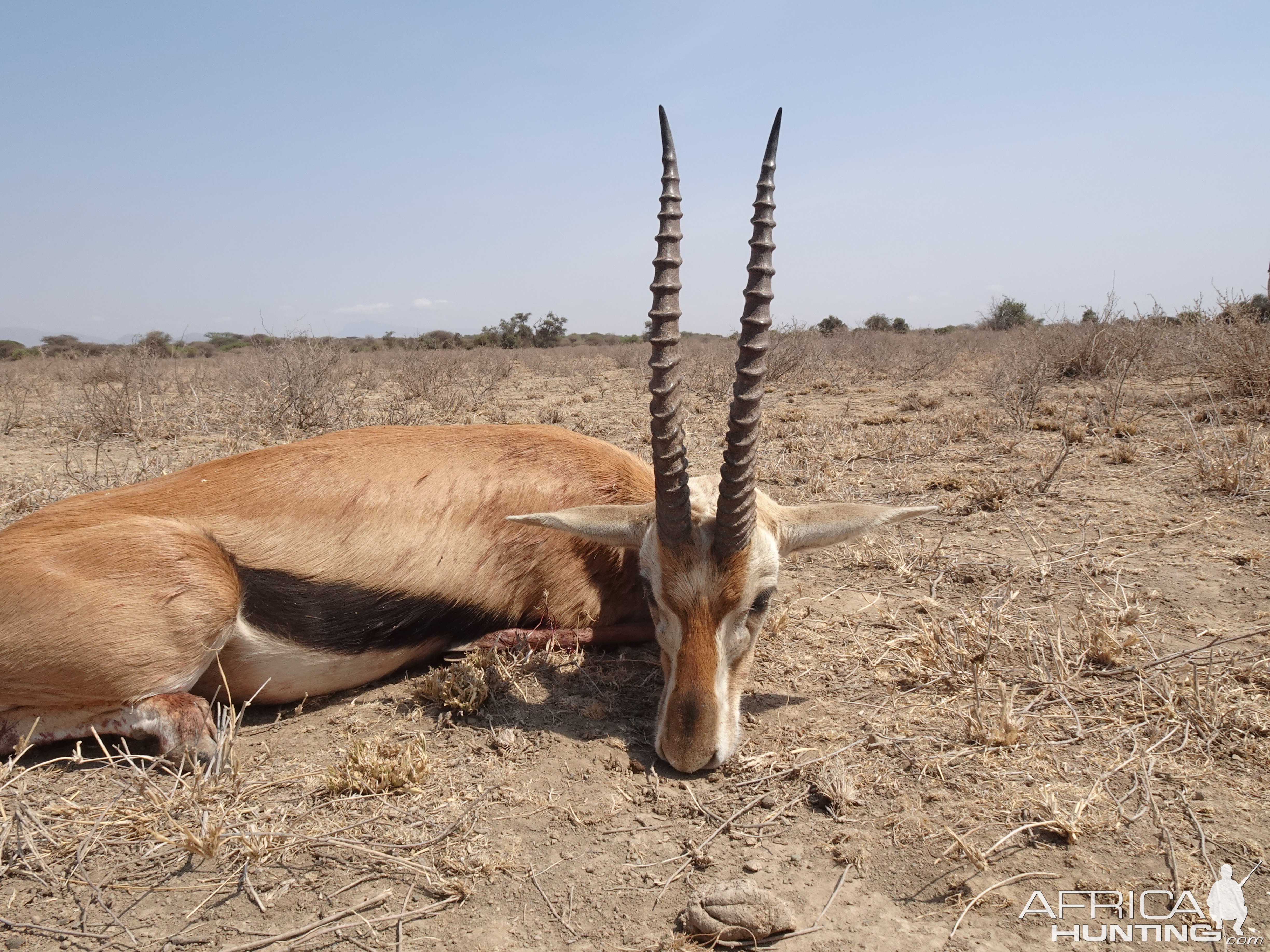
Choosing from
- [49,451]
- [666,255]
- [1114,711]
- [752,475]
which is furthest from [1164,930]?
[49,451]

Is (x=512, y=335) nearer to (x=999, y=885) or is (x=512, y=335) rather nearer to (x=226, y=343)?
(x=226, y=343)

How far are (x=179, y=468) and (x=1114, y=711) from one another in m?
8.62

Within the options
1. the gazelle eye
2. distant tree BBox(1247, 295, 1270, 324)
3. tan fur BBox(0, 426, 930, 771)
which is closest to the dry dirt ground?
tan fur BBox(0, 426, 930, 771)

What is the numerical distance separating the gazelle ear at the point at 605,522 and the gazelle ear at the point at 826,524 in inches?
27.4

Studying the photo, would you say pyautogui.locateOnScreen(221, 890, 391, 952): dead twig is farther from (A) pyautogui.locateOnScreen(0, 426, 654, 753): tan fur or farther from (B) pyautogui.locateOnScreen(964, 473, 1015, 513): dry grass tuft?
(B) pyautogui.locateOnScreen(964, 473, 1015, 513): dry grass tuft

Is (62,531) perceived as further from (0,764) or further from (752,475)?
(752,475)

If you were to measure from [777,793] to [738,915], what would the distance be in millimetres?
731

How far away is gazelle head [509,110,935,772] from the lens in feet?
10.2

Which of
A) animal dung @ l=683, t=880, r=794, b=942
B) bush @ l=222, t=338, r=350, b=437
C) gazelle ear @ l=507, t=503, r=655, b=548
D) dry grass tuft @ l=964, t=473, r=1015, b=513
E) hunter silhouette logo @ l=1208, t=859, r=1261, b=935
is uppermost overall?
bush @ l=222, t=338, r=350, b=437

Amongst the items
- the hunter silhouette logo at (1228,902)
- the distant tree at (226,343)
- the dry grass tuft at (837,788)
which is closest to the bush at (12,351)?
the distant tree at (226,343)

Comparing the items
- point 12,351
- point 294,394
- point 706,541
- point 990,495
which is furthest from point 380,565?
point 12,351

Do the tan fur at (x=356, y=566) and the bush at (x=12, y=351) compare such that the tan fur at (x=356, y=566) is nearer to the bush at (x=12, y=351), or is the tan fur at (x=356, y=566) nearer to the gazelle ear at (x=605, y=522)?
the gazelle ear at (x=605, y=522)

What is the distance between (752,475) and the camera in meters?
3.14

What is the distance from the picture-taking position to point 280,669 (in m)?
3.62
